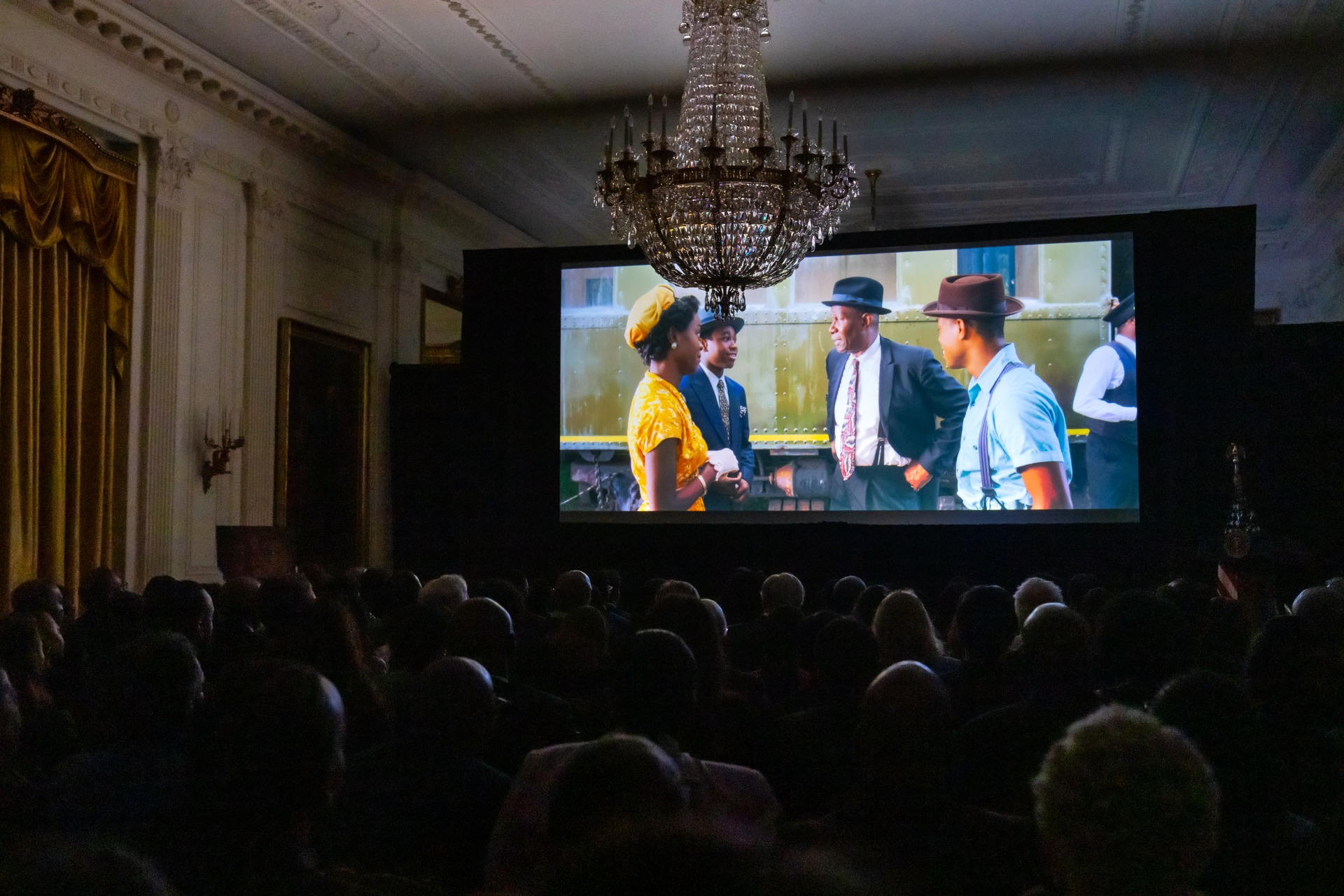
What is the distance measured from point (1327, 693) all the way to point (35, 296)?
7.54 metres

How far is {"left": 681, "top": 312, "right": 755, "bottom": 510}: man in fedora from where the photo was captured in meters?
9.71

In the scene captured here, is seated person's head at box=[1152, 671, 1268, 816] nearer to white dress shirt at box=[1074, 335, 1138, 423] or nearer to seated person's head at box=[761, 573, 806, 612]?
seated person's head at box=[761, 573, 806, 612]

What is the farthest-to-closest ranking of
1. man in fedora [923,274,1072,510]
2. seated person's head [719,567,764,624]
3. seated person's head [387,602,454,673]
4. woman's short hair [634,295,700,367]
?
1. woman's short hair [634,295,700,367]
2. man in fedora [923,274,1072,510]
3. seated person's head [719,567,764,624]
4. seated person's head [387,602,454,673]

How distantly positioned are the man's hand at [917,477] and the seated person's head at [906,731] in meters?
7.52

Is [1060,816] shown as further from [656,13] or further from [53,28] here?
[53,28]

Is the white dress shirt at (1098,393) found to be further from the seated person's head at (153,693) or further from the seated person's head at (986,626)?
the seated person's head at (153,693)

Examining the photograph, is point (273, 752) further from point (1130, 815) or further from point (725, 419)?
point (725, 419)

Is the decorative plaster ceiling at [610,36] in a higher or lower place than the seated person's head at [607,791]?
higher

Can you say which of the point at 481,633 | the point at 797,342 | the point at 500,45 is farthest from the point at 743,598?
the point at 500,45

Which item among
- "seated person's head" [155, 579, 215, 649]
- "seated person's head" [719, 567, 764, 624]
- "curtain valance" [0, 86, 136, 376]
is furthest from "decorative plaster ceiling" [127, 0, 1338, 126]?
"seated person's head" [155, 579, 215, 649]

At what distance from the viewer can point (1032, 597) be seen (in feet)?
13.8

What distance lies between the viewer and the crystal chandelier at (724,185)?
518cm

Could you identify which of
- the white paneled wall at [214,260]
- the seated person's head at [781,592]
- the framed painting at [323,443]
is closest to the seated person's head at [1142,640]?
the seated person's head at [781,592]

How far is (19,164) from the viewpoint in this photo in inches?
269
